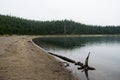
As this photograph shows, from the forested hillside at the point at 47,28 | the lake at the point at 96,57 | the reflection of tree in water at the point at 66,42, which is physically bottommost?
the reflection of tree in water at the point at 66,42

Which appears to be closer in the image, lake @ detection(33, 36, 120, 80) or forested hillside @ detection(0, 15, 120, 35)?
lake @ detection(33, 36, 120, 80)

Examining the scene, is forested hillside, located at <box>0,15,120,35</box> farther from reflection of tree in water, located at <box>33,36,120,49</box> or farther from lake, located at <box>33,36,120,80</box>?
lake, located at <box>33,36,120,80</box>

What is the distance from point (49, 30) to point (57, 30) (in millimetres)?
8265

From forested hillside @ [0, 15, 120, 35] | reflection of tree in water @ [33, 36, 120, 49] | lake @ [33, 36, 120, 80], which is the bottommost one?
reflection of tree in water @ [33, 36, 120, 49]

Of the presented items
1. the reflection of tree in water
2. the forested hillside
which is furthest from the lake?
the forested hillside

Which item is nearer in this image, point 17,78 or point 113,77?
point 17,78

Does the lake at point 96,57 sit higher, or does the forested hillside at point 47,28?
the forested hillside at point 47,28

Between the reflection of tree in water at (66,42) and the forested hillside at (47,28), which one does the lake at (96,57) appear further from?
the forested hillside at (47,28)

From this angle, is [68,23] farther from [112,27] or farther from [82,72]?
[82,72]

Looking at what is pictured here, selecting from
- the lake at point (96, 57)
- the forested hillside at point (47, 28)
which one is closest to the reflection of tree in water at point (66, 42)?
the lake at point (96, 57)

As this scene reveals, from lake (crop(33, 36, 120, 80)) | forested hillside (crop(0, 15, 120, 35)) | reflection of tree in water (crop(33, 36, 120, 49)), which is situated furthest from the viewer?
forested hillside (crop(0, 15, 120, 35))

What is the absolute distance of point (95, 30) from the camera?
176m

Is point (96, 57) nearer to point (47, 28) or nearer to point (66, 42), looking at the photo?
point (66, 42)

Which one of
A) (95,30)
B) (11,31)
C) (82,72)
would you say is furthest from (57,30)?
(82,72)
